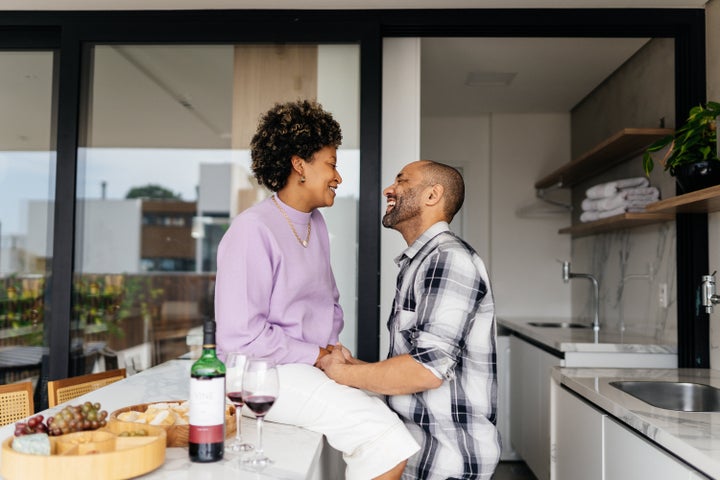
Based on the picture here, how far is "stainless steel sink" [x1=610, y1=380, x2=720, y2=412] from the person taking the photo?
2143mm

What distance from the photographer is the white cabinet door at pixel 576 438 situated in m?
2.07

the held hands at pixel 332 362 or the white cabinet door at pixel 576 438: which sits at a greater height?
the held hands at pixel 332 362

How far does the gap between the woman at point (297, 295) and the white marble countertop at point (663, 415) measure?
0.61 metres

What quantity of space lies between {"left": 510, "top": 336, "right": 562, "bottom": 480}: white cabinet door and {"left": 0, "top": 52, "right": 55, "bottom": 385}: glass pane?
2426 mm

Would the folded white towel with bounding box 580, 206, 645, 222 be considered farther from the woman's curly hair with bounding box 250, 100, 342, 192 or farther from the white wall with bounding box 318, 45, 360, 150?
the woman's curly hair with bounding box 250, 100, 342, 192

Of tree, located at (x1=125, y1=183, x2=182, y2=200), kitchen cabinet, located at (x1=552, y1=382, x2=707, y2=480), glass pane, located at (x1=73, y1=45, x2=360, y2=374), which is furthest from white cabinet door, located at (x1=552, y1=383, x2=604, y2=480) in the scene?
tree, located at (x1=125, y1=183, x2=182, y2=200)

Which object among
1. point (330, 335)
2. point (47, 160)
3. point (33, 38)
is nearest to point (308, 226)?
point (330, 335)

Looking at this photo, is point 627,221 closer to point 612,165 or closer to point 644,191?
point 644,191

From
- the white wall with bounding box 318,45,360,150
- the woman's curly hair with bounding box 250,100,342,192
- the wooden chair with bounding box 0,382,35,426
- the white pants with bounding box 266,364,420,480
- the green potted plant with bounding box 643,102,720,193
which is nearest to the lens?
the white pants with bounding box 266,364,420,480

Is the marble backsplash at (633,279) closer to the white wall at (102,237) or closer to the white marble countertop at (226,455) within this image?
the white marble countertop at (226,455)

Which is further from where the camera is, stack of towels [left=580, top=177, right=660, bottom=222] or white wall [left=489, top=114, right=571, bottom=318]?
white wall [left=489, top=114, right=571, bottom=318]

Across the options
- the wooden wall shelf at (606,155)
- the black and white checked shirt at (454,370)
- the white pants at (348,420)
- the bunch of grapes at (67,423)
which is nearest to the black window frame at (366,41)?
the wooden wall shelf at (606,155)

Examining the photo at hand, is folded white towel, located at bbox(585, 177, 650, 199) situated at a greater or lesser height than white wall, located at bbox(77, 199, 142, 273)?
greater

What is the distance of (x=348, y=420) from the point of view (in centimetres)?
137
